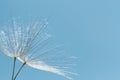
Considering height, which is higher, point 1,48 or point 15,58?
point 1,48

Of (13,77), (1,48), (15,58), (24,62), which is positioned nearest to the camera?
(13,77)

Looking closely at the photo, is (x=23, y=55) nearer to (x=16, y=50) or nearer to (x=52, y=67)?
(x=16, y=50)

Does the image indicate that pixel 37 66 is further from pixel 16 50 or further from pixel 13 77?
pixel 13 77

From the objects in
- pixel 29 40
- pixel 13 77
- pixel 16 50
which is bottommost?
pixel 13 77

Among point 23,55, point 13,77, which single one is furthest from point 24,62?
point 13,77

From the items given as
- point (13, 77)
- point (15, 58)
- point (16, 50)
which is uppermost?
point (16, 50)

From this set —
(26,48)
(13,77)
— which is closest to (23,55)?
(26,48)

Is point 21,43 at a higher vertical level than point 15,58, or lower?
higher

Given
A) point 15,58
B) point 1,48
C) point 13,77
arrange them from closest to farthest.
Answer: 1. point 13,77
2. point 15,58
3. point 1,48

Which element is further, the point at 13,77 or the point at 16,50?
the point at 16,50
